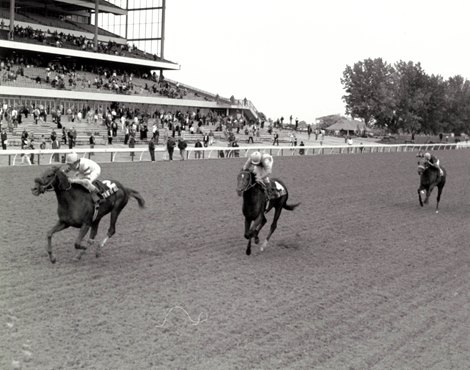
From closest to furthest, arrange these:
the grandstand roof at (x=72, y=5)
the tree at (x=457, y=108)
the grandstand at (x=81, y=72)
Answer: the grandstand at (x=81, y=72) < the grandstand roof at (x=72, y=5) < the tree at (x=457, y=108)

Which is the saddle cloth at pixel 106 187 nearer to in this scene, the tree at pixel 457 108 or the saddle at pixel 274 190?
the saddle at pixel 274 190

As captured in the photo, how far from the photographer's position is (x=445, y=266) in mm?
9922

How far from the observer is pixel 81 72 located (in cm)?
4750

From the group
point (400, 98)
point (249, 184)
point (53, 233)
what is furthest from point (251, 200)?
point (400, 98)

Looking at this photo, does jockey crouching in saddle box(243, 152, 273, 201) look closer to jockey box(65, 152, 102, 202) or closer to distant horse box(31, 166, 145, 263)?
jockey box(65, 152, 102, 202)

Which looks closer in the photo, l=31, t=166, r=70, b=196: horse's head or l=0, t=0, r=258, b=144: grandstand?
l=31, t=166, r=70, b=196: horse's head

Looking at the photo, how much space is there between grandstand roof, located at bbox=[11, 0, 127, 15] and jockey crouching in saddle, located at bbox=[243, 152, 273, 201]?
46775mm

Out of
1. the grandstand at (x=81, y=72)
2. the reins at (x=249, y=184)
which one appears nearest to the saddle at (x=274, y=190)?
the reins at (x=249, y=184)

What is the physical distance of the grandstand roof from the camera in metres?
52.8

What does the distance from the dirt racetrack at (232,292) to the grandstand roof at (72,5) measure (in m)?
41.9

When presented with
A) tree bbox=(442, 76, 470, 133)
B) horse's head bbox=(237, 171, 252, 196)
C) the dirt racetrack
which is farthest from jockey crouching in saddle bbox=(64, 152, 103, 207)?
tree bbox=(442, 76, 470, 133)

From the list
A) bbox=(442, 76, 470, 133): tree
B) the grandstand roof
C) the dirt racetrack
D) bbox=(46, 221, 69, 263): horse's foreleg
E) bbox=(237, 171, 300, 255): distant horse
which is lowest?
the dirt racetrack

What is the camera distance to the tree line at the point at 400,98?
74.6m

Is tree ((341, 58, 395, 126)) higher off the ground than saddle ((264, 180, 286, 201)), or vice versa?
tree ((341, 58, 395, 126))
